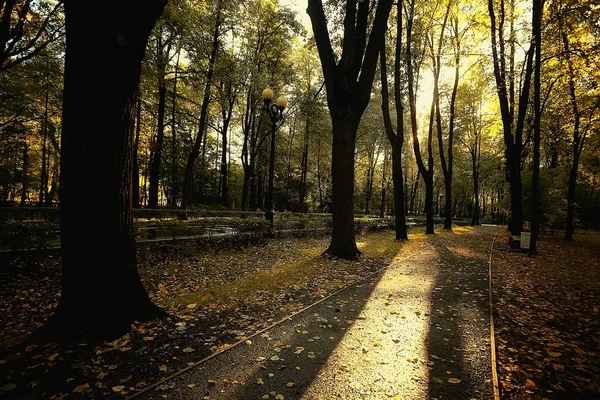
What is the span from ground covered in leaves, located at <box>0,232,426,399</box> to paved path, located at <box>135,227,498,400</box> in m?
0.40

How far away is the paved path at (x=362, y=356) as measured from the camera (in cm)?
268

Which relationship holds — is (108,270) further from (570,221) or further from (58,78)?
(570,221)

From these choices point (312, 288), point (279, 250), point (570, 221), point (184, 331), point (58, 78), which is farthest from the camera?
point (570, 221)

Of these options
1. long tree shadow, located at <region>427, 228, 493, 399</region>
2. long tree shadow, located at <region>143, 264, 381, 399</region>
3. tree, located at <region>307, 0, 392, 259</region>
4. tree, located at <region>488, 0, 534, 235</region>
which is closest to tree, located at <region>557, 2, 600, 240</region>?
tree, located at <region>488, 0, 534, 235</region>

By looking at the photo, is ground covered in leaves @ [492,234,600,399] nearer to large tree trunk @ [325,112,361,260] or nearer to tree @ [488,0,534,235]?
large tree trunk @ [325,112,361,260]

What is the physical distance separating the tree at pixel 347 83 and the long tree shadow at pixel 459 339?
3.20 metres

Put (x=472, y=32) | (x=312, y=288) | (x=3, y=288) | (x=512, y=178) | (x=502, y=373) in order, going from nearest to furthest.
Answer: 1. (x=502, y=373)
2. (x=3, y=288)
3. (x=312, y=288)
4. (x=512, y=178)
5. (x=472, y=32)

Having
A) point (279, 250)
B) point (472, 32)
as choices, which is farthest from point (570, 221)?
point (279, 250)

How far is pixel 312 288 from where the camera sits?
6.05m

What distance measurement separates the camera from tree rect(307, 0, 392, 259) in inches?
346

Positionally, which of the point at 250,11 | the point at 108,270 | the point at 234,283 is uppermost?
the point at 250,11

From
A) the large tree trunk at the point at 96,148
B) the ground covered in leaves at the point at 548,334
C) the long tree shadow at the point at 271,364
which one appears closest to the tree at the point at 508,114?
the ground covered in leaves at the point at 548,334

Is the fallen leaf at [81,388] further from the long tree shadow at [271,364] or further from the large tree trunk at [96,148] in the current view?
the large tree trunk at [96,148]

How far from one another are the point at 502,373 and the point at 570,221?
20566 millimetres
